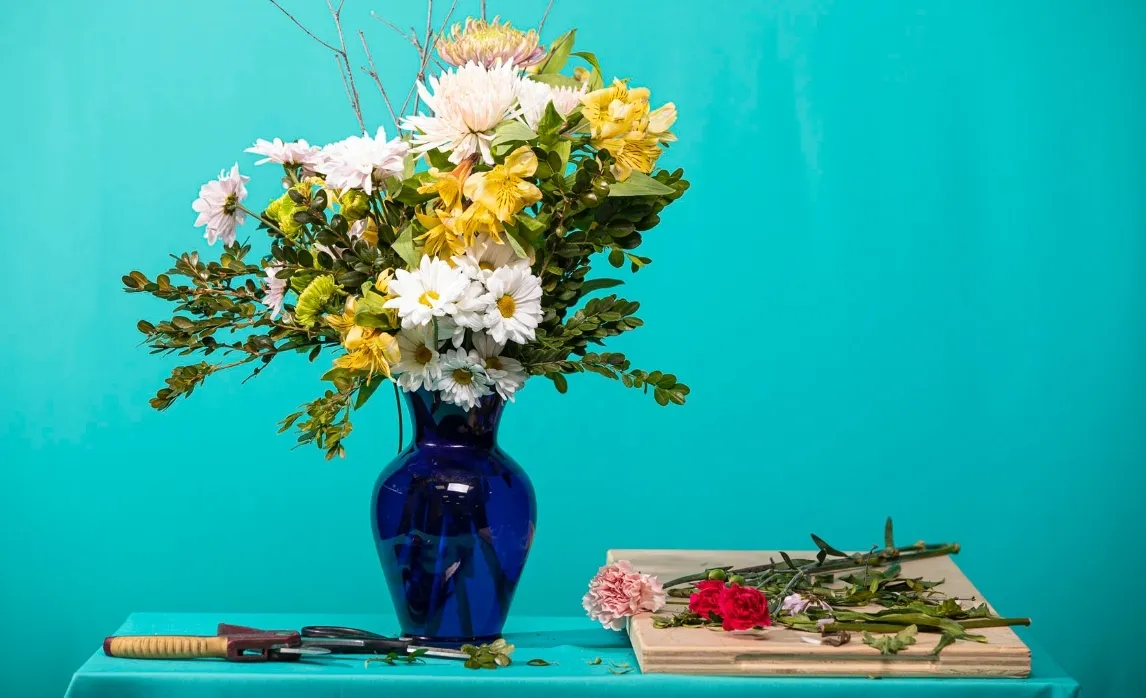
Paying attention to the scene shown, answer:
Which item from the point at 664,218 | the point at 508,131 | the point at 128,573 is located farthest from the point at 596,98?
the point at 128,573

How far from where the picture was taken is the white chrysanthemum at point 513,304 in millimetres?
1343

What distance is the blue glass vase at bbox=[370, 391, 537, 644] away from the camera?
146 cm

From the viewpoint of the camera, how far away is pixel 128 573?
3.09 meters

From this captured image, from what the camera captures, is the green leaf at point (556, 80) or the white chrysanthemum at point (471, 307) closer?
the white chrysanthemum at point (471, 307)

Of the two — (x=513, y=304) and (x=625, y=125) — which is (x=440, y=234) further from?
(x=625, y=125)

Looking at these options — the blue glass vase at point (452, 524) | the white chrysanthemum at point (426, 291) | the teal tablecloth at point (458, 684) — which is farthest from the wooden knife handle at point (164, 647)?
the white chrysanthemum at point (426, 291)

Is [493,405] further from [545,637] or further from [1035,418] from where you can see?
[1035,418]

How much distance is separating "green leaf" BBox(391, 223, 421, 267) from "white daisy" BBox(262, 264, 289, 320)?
16 cm

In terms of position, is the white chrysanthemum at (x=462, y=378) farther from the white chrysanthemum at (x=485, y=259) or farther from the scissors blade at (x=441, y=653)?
the scissors blade at (x=441, y=653)

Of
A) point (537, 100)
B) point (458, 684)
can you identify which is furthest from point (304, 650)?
point (537, 100)

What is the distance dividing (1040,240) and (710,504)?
100cm

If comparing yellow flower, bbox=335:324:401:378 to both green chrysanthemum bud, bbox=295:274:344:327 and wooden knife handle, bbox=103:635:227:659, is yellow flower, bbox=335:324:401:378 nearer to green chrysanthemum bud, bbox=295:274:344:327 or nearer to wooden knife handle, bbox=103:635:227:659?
green chrysanthemum bud, bbox=295:274:344:327

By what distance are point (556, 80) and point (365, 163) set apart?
0.29m

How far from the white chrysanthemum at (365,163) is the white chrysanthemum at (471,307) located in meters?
0.15
